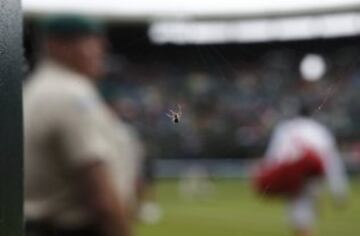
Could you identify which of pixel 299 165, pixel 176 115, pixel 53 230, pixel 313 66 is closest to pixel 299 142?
pixel 299 165

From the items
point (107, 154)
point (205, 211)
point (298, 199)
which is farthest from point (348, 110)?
point (107, 154)

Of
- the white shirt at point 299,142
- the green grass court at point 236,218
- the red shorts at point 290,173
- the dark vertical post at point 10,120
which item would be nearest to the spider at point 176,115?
the dark vertical post at point 10,120

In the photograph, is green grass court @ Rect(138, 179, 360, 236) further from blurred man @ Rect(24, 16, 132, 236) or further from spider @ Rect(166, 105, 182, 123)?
spider @ Rect(166, 105, 182, 123)

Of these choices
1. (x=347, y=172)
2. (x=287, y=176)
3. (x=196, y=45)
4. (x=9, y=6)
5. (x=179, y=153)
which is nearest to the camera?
(x=9, y=6)

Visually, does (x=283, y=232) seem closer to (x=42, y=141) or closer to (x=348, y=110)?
(x=42, y=141)

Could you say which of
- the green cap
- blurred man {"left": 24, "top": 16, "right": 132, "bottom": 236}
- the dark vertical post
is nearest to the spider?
the dark vertical post

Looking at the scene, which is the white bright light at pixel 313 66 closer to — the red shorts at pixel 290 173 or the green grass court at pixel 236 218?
the red shorts at pixel 290 173

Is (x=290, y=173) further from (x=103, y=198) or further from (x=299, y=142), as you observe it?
(x=103, y=198)

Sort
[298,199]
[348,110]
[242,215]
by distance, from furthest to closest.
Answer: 1. [348,110]
2. [242,215]
3. [298,199]
